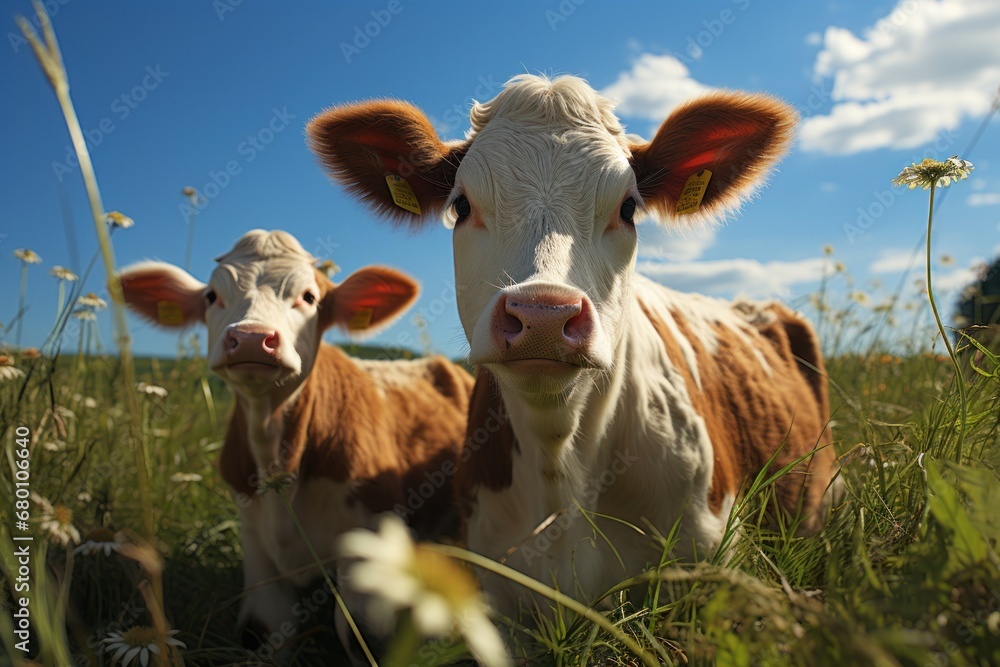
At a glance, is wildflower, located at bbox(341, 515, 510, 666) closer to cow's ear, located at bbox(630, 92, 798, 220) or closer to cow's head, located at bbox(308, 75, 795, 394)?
cow's head, located at bbox(308, 75, 795, 394)

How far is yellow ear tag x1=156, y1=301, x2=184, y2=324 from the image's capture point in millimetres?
4438

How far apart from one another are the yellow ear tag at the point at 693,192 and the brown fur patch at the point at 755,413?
55cm

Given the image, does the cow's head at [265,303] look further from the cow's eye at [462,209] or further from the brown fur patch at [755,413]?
the brown fur patch at [755,413]

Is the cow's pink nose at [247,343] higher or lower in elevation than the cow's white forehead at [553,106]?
lower

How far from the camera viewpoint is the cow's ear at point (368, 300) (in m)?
4.33

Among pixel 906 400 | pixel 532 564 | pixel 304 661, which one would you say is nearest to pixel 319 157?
pixel 532 564

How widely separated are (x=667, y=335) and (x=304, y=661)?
254cm

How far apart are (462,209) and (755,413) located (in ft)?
6.66

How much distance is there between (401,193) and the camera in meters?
3.42

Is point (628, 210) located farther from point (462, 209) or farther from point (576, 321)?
point (576, 321)

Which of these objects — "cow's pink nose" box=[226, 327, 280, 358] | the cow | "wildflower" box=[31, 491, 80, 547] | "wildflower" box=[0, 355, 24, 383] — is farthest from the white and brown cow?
"wildflower" box=[0, 355, 24, 383]

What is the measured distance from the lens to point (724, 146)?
326 centimetres

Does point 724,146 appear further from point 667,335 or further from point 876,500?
point 876,500

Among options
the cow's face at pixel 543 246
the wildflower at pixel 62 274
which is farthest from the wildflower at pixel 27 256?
the cow's face at pixel 543 246
